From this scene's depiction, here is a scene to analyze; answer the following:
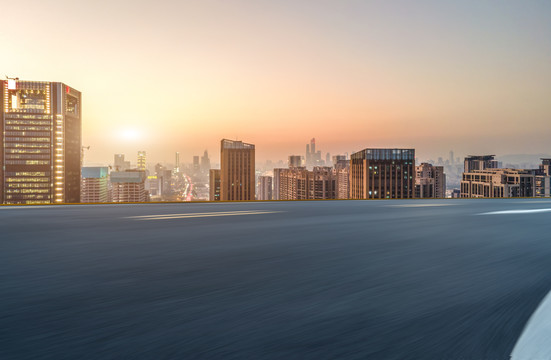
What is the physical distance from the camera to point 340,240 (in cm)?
551

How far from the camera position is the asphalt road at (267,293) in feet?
7.25

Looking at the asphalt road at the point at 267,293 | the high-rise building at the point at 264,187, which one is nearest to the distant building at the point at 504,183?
the asphalt road at the point at 267,293

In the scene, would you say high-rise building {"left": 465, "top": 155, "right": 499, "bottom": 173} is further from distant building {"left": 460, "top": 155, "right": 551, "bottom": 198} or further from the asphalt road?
the asphalt road

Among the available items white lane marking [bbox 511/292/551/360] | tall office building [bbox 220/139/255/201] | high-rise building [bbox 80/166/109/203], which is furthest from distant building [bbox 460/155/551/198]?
high-rise building [bbox 80/166/109/203]

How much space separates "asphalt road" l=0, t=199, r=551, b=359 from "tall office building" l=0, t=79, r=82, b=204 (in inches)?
5447

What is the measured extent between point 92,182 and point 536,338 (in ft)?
725

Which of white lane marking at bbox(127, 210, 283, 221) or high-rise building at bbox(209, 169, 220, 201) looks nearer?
white lane marking at bbox(127, 210, 283, 221)

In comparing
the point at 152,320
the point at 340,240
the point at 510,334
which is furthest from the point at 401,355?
the point at 340,240

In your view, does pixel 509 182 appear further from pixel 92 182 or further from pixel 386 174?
pixel 92 182

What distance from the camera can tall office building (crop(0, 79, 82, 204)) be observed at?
395 feet

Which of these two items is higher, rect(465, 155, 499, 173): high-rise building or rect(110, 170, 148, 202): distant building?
rect(465, 155, 499, 173): high-rise building

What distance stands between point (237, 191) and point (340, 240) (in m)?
119

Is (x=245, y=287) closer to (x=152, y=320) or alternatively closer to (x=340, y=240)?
(x=152, y=320)

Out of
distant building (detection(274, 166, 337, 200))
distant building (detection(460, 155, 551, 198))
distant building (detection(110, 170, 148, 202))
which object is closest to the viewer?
distant building (detection(460, 155, 551, 198))
